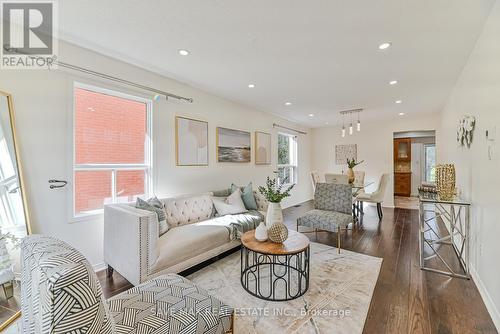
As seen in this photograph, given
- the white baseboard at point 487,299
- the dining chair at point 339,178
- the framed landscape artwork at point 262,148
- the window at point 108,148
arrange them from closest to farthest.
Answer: the white baseboard at point 487,299
the window at point 108,148
the dining chair at point 339,178
the framed landscape artwork at point 262,148

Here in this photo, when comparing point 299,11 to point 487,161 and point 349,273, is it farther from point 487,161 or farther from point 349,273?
point 349,273

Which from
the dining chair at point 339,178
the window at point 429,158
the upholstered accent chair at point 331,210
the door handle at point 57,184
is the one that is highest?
the window at point 429,158

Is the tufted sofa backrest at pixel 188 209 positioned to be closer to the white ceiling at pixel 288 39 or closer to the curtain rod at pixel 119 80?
the curtain rod at pixel 119 80

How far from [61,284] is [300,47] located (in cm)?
269

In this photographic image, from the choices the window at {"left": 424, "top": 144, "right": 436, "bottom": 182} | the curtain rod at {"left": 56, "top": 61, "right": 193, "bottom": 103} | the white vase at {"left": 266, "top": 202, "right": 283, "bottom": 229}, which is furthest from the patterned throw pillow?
the window at {"left": 424, "top": 144, "right": 436, "bottom": 182}

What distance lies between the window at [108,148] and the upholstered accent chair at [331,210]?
241 cm

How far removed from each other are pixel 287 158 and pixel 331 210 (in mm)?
3134

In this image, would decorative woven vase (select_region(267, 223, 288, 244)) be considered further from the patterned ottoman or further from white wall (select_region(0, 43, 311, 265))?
white wall (select_region(0, 43, 311, 265))

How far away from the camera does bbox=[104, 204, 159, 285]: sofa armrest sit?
80.5 inches

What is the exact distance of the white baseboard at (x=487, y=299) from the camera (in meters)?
1.72

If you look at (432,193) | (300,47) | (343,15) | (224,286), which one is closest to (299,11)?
(343,15)

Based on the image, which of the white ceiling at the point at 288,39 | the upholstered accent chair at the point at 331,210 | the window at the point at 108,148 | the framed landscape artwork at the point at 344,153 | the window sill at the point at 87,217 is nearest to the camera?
the white ceiling at the point at 288,39

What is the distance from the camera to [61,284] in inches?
26.9

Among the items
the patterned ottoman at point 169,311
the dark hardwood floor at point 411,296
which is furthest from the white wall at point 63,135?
the patterned ottoman at point 169,311
